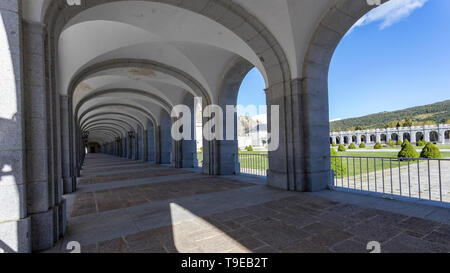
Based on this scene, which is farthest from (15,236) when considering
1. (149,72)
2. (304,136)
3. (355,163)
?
(355,163)

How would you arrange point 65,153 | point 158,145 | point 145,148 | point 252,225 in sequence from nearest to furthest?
1. point 252,225
2. point 65,153
3. point 158,145
4. point 145,148

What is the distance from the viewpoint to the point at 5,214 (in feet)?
8.13

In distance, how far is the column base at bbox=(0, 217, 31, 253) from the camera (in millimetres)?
2432

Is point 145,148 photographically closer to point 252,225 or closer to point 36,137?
point 36,137

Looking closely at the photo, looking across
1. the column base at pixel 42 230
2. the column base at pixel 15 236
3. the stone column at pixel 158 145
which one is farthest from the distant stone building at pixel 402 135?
the column base at pixel 15 236

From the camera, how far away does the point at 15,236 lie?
8.17 feet

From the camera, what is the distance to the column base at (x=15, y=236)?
2.43m

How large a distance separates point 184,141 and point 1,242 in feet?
36.4

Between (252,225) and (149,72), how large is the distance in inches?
369

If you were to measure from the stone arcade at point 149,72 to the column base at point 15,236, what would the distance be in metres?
0.01

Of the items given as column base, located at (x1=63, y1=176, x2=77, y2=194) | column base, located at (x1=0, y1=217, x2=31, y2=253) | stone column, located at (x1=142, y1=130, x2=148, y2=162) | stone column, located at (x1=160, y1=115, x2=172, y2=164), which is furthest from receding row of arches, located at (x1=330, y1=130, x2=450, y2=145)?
column base, located at (x1=0, y1=217, x2=31, y2=253)

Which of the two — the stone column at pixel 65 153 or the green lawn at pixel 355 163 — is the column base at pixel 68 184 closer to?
the stone column at pixel 65 153

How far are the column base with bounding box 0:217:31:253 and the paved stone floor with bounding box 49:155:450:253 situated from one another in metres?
0.45

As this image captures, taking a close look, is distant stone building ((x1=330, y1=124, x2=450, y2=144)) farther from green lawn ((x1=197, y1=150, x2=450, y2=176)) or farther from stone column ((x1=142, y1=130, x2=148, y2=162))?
stone column ((x1=142, y1=130, x2=148, y2=162))
